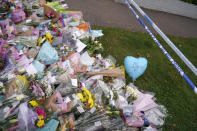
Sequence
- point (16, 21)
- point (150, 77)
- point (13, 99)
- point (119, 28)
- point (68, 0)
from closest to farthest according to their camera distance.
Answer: point (13, 99), point (16, 21), point (150, 77), point (119, 28), point (68, 0)

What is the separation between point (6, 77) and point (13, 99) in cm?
53

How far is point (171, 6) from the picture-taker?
7.30m

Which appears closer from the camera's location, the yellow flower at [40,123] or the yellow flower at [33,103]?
the yellow flower at [40,123]

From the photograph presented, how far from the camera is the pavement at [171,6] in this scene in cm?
714

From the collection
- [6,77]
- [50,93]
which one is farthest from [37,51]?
[50,93]

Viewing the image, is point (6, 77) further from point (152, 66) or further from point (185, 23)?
point (185, 23)

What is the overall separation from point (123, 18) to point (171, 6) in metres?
2.50

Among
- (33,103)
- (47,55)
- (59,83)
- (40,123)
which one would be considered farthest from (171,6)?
(40,123)

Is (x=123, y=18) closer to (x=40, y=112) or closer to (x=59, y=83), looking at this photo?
(x=59, y=83)

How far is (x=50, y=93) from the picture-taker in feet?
8.89

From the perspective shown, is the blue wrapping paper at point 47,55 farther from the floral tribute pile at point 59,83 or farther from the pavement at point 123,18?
the pavement at point 123,18

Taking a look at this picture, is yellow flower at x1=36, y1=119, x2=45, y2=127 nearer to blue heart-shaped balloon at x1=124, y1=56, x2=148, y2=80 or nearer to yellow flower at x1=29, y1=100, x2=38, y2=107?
yellow flower at x1=29, y1=100, x2=38, y2=107

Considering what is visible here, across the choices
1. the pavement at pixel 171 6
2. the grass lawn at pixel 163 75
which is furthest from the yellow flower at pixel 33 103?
the pavement at pixel 171 6

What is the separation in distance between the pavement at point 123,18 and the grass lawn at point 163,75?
0.42 m
